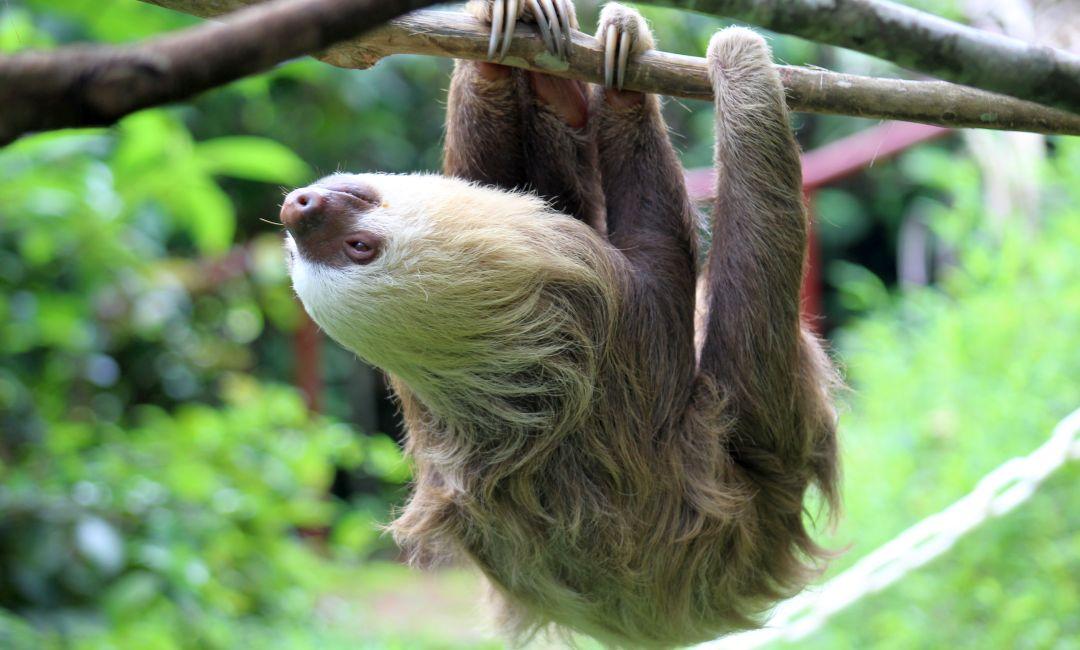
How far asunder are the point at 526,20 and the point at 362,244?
2.61 ft

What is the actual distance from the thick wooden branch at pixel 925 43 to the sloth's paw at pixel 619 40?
3.40 ft

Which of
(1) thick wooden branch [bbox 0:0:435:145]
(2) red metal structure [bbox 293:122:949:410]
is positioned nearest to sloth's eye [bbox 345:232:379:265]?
(1) thick wooden branch [bbox 0:0:435:145]

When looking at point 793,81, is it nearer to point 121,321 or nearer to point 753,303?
point 753,303

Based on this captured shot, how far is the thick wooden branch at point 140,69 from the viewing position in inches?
47.2

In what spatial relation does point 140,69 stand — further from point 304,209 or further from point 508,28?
point 304,209

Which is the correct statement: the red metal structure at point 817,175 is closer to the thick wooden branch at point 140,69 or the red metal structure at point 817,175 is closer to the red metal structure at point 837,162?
the red metal structure at point 837,162

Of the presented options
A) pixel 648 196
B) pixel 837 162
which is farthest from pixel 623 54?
pixel 837 162

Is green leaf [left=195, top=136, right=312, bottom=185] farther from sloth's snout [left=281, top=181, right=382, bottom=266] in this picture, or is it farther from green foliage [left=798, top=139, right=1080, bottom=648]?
green foliage [left=798, top=139, right=1080, bottom=648]

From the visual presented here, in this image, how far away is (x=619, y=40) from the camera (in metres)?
3.11

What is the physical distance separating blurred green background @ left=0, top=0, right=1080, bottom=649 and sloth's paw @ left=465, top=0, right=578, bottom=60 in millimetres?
1291

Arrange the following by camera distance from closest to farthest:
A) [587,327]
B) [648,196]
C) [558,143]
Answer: [587,327] < [648,196] < [558,143]

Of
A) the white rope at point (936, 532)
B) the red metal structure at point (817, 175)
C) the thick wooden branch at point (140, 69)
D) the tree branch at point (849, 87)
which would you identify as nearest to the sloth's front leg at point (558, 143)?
the tree branch at point (849, 87)

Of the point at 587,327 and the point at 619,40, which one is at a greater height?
the point at 619,40

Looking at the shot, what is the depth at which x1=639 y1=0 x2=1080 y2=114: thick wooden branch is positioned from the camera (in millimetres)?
2008
